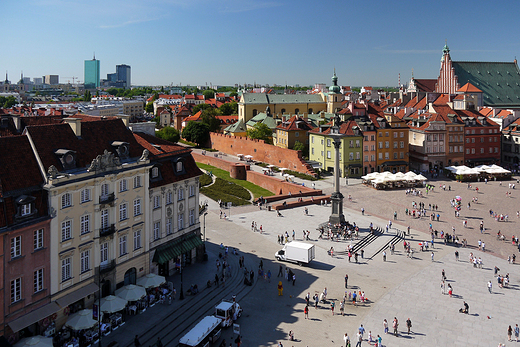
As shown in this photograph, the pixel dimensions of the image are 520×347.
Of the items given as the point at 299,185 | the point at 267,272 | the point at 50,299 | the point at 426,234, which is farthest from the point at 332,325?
the point at 299,185

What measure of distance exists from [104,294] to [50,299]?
4.39 meters

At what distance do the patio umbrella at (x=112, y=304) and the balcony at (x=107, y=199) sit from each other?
550cm

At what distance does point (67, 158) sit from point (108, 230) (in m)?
4.97

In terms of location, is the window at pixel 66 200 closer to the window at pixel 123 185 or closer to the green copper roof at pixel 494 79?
the window at pixel 123 185

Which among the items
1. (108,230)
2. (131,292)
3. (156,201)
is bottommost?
(131,292)

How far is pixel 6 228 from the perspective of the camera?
76.4ft

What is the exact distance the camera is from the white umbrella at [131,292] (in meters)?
29.1

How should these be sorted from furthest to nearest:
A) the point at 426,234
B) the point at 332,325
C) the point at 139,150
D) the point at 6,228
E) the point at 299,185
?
1. the point at 299,185
2. the point at 426,234
3. the point at 139,150
4. the point at 332,325
5. the point at 6,228

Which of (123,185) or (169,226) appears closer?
(123,185)

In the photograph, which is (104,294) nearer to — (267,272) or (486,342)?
(267,272)

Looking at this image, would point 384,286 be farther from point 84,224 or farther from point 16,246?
point 16,246

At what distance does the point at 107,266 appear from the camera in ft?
97.7

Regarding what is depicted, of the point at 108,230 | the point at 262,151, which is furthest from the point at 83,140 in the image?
the point at 262,151

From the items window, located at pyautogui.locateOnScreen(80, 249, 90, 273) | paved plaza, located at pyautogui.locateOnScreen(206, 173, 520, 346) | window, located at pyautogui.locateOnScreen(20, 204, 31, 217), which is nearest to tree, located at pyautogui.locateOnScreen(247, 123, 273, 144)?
paved plaza, located at pyautogui.locateOnScreen(206, 173, 520, 346)
